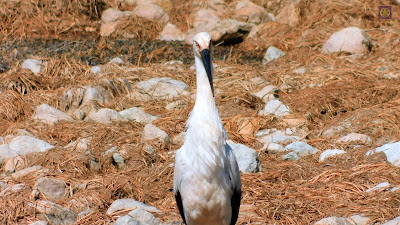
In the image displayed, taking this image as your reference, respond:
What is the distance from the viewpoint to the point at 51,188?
204 inches

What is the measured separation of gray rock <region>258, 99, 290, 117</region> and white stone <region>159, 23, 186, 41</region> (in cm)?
399

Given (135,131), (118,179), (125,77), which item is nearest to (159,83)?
(125,77)

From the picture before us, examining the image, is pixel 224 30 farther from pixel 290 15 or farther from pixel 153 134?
pixel 153 134

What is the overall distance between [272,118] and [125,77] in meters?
2.48

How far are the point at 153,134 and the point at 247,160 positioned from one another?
Result: 4.16ft

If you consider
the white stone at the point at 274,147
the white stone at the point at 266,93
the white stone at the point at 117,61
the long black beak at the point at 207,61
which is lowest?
the white stone at the point at 117,61

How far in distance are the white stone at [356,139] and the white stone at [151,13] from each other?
6041 mm

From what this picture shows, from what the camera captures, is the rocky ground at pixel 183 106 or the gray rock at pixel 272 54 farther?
the gray rock at pixel 272 54

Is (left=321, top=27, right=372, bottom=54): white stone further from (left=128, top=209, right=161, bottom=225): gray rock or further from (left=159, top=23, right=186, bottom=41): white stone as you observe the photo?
(left=128, top=209, right=161, bottom=225): gray rock

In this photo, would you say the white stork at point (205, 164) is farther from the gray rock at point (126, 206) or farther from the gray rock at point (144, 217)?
the gray rock at point (126, 206)

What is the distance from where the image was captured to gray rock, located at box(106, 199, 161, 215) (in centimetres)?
489

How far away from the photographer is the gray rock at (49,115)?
6.99 meters

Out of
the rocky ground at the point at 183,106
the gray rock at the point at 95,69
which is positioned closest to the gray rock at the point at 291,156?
the rocky ground at the point at 183,106

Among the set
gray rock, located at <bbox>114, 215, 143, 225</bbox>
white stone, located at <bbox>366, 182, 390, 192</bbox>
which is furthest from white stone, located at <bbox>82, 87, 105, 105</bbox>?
white stone, located at <bbox>366, 182, 390, 192</bbox>
